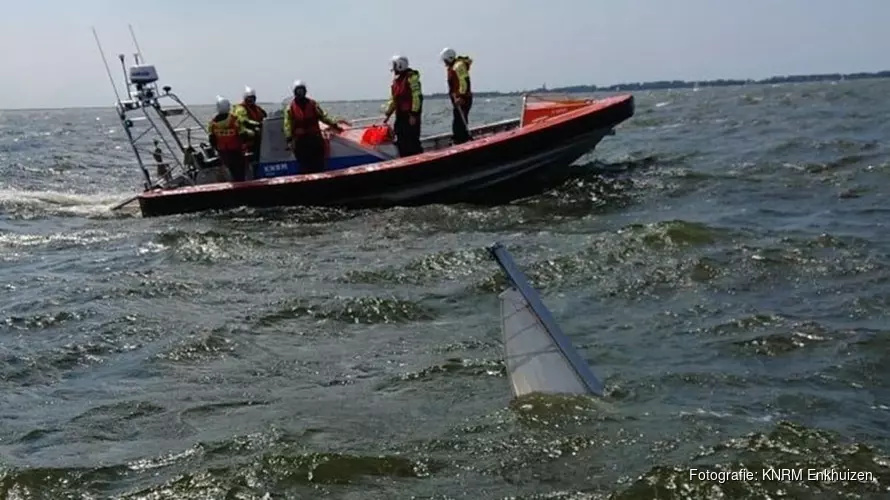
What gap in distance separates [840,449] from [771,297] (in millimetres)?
2381

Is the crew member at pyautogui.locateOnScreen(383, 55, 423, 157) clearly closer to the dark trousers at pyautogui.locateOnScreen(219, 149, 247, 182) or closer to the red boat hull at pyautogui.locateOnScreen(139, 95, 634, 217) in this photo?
the red boat hull at pyautogui.locateOnScreen(139, 95, 634, 217)

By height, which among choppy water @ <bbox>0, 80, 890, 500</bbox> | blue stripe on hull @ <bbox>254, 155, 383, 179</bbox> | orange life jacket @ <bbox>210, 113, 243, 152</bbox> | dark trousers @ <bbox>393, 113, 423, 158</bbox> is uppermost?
orange life jacket @ <bbox>210, 113, 243, 152</bbox>

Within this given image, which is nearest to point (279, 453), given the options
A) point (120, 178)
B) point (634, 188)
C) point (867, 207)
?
point (867, 207)

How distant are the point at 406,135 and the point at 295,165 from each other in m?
1.37

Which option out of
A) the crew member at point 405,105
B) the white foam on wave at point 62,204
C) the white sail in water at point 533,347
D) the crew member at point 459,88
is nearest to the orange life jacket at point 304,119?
the crew member at point 405,105

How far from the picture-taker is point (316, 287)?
711 cm

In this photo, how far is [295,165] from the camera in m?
11.2

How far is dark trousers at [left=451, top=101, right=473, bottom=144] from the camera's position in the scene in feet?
37.0

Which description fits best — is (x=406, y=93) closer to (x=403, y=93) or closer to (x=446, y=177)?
(x=403, y=93)

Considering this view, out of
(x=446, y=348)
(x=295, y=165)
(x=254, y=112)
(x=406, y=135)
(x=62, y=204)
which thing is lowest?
(x=446, y=348)

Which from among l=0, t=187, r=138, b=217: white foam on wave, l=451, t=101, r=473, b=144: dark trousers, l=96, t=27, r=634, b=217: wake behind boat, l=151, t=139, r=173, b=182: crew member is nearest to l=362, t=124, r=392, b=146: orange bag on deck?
l=96, t=27, r=634, b=217: wake behind boat

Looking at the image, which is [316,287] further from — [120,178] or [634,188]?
[120,178]

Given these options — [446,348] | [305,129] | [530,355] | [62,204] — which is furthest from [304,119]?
[530,355]

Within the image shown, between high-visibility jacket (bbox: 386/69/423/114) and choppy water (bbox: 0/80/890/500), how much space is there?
135 centimetres
